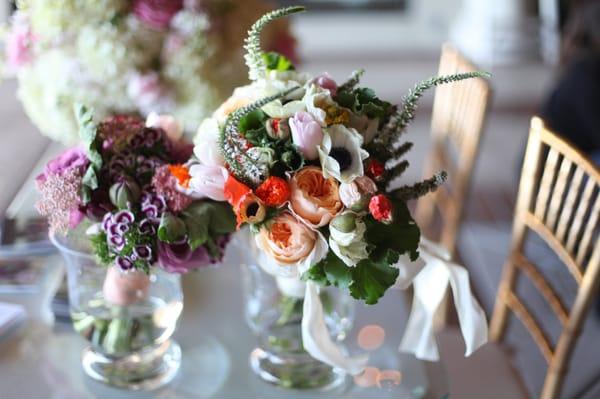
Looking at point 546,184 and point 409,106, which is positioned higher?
point 409,106

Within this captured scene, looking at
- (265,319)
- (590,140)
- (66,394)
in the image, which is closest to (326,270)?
(265,319)

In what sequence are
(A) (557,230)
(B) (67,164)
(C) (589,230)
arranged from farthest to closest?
(A) (557,230)
(C) (589,230)
(B) (67,164)

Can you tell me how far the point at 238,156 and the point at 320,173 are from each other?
100mm

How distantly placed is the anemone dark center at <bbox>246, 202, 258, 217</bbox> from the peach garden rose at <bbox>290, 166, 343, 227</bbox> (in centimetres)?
4

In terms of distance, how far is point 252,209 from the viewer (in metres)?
0.81

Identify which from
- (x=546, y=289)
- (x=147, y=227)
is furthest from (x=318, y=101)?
(x=546, y=289)

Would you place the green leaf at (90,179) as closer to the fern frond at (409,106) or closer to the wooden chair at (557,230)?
the fern frond at (409,106)

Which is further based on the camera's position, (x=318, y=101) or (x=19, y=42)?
(x=19, y=42)

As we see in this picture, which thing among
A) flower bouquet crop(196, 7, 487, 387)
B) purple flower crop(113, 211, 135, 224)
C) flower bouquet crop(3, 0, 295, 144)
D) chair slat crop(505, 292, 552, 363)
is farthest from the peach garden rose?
chair slat crop(505, 292, 552, 363)

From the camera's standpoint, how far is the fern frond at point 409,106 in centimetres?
81

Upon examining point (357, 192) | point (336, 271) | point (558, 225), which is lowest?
point (558, 225)

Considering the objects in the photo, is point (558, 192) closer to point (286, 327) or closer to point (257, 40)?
point (286, 327)

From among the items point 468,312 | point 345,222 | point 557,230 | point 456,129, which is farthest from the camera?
point 456,129

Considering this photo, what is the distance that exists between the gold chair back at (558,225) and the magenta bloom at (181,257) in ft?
2.09
